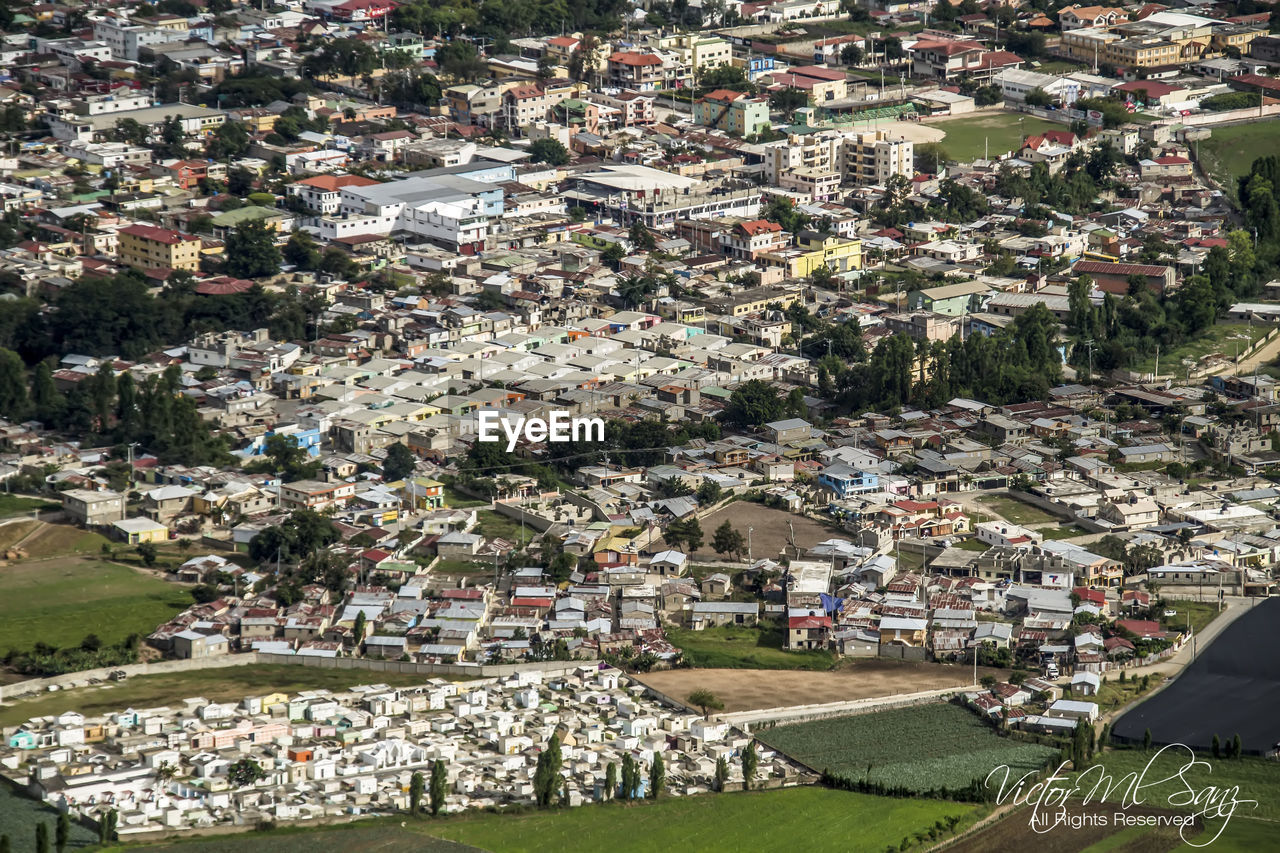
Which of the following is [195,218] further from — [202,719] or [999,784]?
[999,784]

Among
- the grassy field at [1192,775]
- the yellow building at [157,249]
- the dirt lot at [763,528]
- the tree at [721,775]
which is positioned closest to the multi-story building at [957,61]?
the yellow building at [157,249]

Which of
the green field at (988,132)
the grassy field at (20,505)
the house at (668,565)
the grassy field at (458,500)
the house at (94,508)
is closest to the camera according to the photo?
the house at (668,565)

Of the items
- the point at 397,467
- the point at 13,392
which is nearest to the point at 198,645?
the point at 397,467

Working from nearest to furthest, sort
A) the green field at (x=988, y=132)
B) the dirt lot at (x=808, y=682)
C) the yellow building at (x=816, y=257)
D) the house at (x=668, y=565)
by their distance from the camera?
the dirt lot at (x=808, y=682) < the house at (x=668, y=565) < the yellow building at (x=816, y=257) < the green field at (x=988, y=132)

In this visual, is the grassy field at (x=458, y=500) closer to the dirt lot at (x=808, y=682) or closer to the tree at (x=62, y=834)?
the dirt lot at (x=808, y=682)

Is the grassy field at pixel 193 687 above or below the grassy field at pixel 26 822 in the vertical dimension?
below

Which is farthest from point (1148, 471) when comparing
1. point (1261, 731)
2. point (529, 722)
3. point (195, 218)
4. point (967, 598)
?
point (195, 218)

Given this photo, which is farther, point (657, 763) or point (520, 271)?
point (520, 271)

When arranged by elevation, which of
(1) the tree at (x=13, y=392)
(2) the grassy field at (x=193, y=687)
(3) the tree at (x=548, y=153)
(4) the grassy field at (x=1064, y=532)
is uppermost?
(3) the tree at (x=548, y=153)
